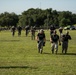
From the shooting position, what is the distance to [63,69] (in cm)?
1510

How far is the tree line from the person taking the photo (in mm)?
131500

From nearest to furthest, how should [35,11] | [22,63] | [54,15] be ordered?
[22,63], [54,15], [35,11]

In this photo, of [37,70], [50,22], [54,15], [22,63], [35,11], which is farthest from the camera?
[35,11]

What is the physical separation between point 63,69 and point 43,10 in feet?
429

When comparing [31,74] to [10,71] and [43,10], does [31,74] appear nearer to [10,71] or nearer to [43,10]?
[10,71]

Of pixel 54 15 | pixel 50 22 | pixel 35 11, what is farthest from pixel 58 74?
pixel 35 11

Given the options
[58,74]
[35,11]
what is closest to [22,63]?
[58,74]

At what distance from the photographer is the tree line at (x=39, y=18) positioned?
132 meters

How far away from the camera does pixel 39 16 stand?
445 feet

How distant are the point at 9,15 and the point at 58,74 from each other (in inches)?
5429

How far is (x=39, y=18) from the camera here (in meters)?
135

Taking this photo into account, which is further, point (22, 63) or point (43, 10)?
point (43, 10)

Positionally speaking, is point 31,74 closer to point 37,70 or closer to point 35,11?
point 37,70

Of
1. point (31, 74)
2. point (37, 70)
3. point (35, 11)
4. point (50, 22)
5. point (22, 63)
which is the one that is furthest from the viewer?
point (35, 11)
